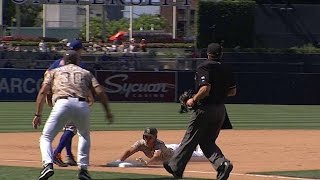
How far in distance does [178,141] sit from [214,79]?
7.51 metres

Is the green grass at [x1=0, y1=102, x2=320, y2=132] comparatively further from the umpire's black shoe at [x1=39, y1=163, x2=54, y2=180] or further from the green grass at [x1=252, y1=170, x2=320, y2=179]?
the umpire's black shoe at [x1=39, y1=163, x2=54, y2=180]

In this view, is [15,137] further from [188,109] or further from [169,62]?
[169,62]

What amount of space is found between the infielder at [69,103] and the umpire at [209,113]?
1141 millimetres

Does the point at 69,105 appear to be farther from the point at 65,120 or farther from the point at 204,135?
the point at 204,135

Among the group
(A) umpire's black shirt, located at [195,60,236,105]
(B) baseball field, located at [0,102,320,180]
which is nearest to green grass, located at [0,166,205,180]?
(B) baseball field, located at [0,102,320,180]

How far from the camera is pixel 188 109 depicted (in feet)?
33.4

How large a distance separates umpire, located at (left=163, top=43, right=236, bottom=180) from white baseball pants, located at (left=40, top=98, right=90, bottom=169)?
1.18 meters

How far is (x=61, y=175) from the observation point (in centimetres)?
1065

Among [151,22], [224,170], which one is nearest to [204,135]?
[224,170]

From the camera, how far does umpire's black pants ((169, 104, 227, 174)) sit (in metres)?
10.1

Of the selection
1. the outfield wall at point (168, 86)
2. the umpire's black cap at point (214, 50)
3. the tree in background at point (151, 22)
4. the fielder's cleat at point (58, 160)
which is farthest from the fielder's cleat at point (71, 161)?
the tree in background at point (151, 22)

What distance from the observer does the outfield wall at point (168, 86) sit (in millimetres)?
33312

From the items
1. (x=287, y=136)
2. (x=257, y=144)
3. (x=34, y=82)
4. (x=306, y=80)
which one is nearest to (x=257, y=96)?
(x=306, y=80)

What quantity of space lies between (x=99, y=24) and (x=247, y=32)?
5636cm
